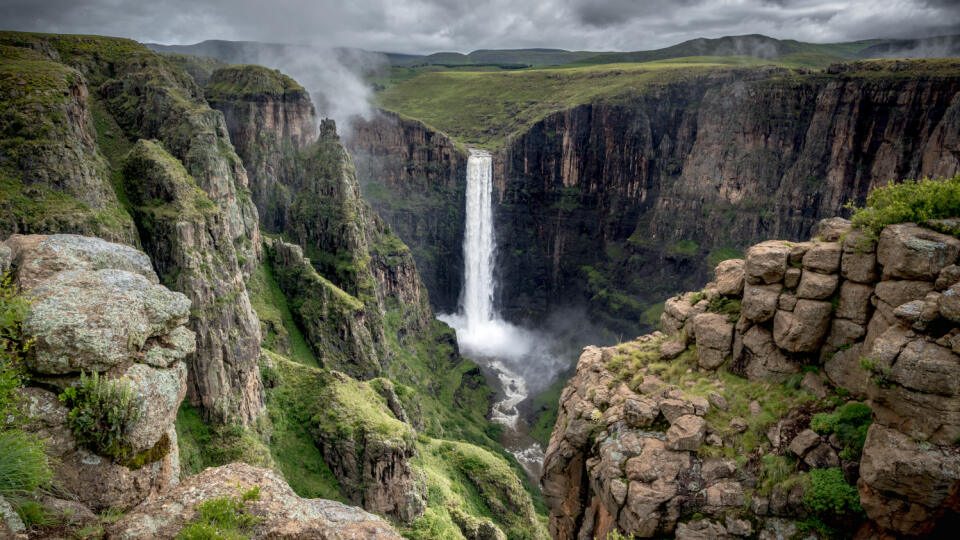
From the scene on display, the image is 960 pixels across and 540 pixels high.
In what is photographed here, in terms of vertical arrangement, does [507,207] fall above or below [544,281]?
above

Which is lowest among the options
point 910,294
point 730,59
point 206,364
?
point 206,364

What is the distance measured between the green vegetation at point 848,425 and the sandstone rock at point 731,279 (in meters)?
5.49

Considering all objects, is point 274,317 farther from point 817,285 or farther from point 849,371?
point 849,371

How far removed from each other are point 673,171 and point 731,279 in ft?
335

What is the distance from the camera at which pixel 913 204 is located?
579 inches

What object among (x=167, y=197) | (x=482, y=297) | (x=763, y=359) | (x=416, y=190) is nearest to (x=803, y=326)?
(x=763, y=359)

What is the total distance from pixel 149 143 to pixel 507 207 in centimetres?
9323

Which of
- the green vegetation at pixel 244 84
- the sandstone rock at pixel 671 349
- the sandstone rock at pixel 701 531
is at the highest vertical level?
the green vegetation at pixel 244 84

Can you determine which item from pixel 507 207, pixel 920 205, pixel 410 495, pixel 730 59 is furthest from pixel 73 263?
pixel 730 59

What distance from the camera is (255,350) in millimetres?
41594

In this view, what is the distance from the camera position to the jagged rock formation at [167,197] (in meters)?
33.2

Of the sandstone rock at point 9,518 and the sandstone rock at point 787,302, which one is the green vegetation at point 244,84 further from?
the sandstone rock at point 787,302

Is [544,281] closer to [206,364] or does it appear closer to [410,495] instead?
[410,495]

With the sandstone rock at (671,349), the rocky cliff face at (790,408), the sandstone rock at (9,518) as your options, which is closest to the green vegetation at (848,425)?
the rocky cliff face at (790,408)
